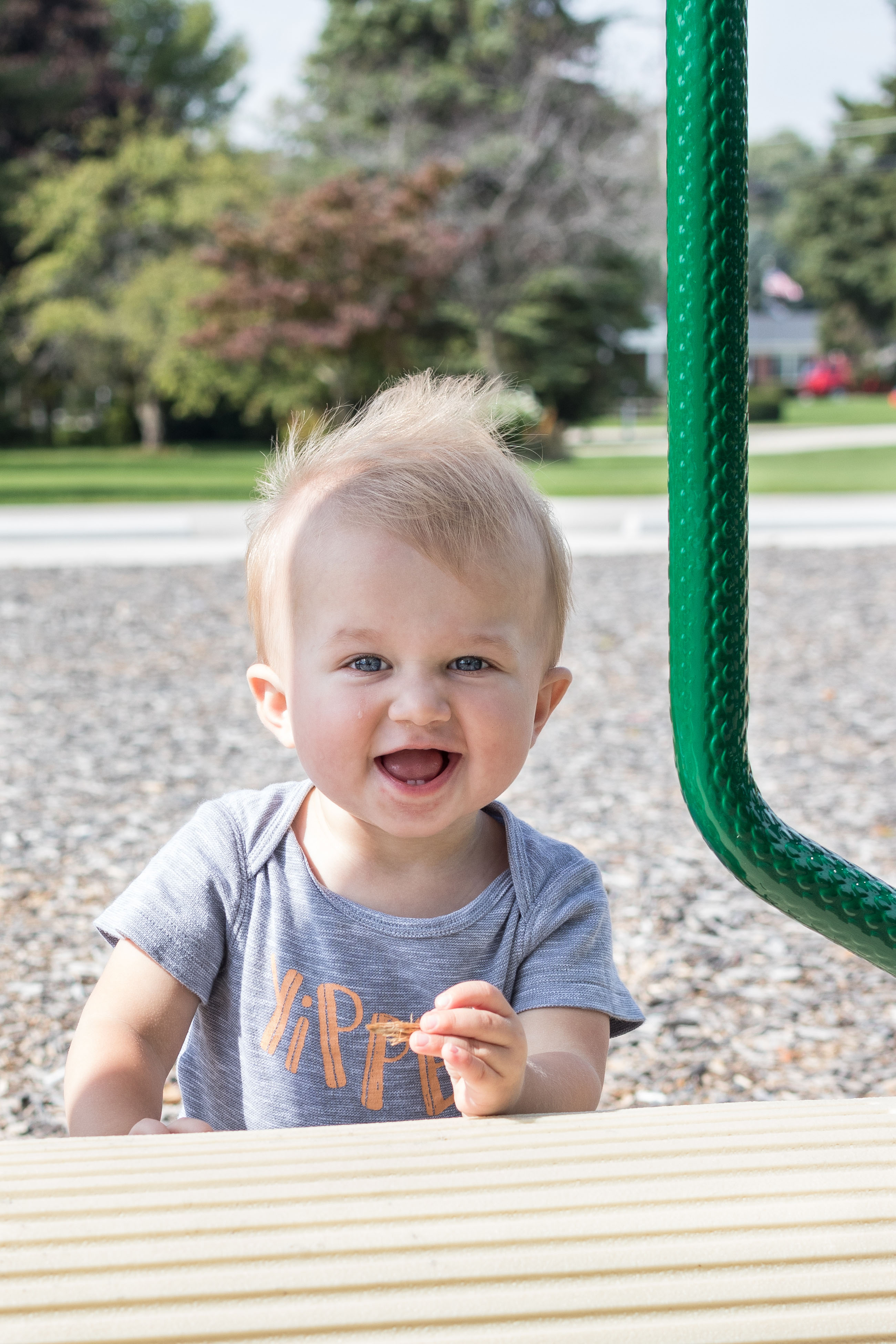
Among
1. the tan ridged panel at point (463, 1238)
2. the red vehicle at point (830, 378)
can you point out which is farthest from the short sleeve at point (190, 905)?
the red vehicle at point (830, 378)

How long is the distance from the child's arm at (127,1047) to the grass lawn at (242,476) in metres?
12.0

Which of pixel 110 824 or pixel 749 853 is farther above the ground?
pixel 749 853

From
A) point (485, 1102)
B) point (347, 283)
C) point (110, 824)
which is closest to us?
point (485, 1102)

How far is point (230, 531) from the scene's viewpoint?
13.6 metres

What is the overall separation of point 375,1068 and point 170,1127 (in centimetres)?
24

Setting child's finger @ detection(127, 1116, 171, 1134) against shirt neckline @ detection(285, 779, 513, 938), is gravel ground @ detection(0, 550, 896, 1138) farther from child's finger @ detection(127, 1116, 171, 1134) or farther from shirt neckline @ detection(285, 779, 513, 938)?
child's finger @ detection(127, 1116, 171, 1134)

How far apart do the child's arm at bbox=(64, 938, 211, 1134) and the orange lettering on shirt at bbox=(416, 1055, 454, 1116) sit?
0.86 ft

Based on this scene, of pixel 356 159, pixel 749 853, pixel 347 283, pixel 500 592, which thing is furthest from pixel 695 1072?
pixel 356 159

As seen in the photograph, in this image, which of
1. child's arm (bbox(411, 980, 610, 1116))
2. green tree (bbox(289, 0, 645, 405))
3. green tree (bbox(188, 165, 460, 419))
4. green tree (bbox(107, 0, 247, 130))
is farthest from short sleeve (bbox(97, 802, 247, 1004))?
green tree (bbox(107, 0, 247, 130))

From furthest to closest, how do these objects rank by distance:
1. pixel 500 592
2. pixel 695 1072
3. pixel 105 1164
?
pixel 695 1072 → pixel 500 592 → pixel 105 1164

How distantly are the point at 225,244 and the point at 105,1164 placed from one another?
2803 cm

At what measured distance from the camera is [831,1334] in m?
0.78

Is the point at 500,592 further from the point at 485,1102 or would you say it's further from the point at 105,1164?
the point at 105,1164

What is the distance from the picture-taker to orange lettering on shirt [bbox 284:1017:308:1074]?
1621mm
